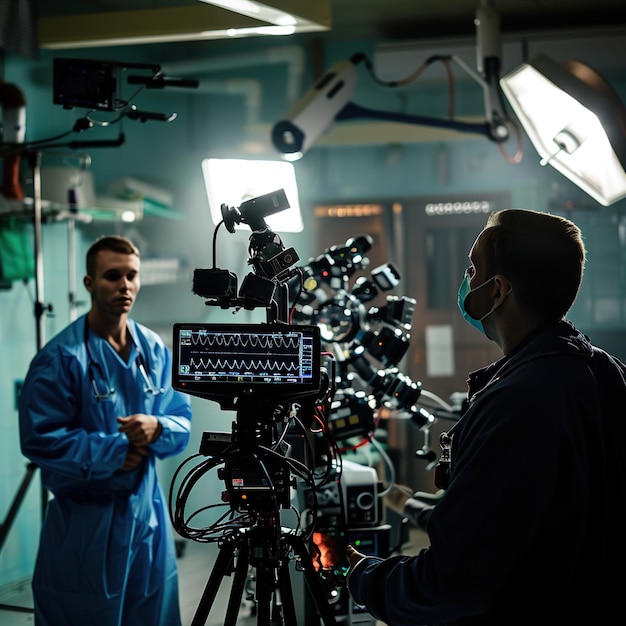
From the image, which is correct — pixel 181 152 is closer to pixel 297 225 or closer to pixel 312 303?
pixel 297 225

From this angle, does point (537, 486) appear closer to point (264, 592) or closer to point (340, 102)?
point (264, 592)

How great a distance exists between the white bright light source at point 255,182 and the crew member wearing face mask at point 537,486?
191 centimetres

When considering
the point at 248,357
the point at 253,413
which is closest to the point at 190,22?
the point at 248,357

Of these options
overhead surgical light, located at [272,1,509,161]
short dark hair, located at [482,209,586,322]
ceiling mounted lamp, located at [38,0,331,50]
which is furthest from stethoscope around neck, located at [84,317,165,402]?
short dark hair, located at [482,209,586,322]

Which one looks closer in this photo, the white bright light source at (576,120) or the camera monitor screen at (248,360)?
the camera monitor screen at (248,360)

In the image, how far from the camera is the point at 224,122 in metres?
4.60

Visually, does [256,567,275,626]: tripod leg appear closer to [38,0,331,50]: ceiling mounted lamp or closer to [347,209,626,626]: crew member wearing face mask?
[347,209,626,626]: crew member wearing face mask

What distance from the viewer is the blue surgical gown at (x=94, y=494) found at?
2207 millimetres

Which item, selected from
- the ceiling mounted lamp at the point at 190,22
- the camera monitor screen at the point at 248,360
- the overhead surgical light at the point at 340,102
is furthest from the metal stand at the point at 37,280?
the camera monitor screen at the point at 248,360

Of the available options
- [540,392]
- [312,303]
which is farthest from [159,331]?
[540,392]

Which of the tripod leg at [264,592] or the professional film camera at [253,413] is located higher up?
the professional film camera at [253,413]

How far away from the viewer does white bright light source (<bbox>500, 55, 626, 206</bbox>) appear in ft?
6.14

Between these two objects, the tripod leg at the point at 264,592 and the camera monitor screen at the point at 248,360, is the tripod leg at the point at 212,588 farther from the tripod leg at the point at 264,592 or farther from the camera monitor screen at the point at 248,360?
the camera monitor screen at the point at 248,360

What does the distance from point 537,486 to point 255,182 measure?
7.50 ft
